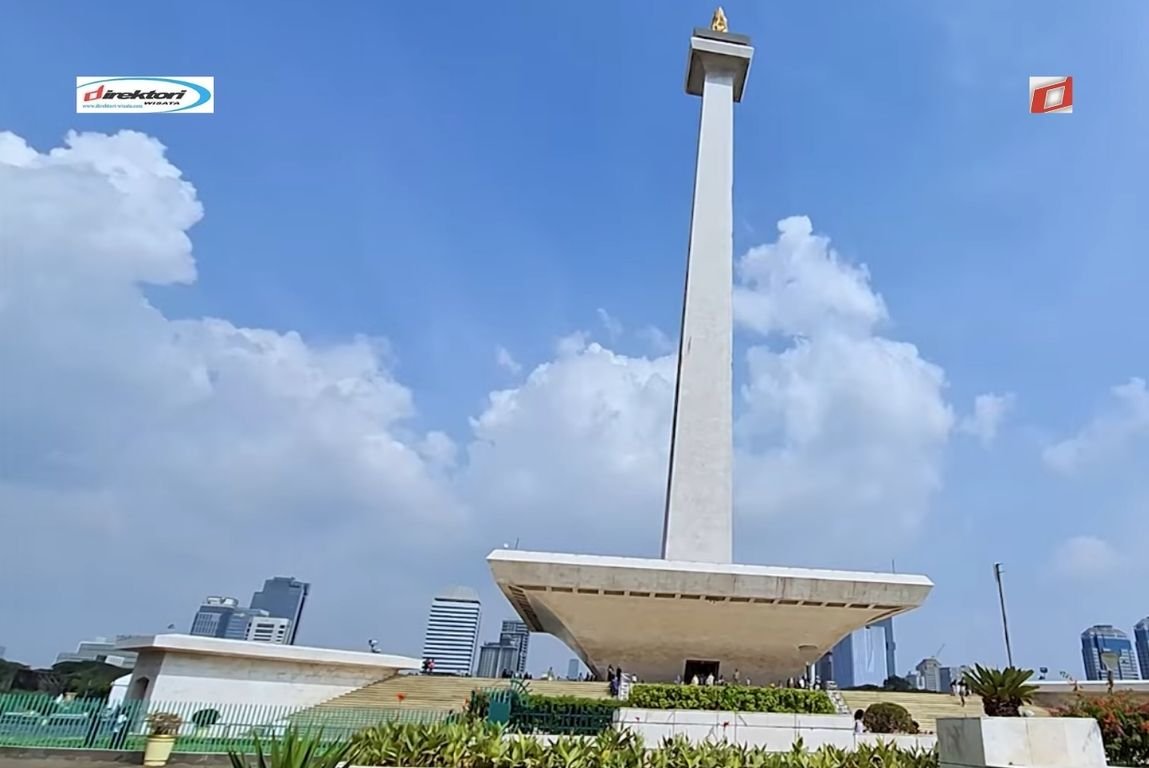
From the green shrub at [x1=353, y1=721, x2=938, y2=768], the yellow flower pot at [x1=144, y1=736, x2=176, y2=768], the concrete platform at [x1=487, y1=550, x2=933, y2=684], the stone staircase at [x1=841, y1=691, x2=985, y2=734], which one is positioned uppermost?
the concrete platform at [x1=487, y1=550, x2=933, y2=684]

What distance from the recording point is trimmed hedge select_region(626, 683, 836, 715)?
544 inches

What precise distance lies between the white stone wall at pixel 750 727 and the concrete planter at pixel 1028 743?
660cm

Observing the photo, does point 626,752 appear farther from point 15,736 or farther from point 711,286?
point 711,286

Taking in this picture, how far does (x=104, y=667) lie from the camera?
29.3 m

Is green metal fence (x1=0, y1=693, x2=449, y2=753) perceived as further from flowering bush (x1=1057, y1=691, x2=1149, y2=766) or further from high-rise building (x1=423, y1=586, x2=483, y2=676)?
high-rise building (x1=423, y1=586, x2=483, y2=676)

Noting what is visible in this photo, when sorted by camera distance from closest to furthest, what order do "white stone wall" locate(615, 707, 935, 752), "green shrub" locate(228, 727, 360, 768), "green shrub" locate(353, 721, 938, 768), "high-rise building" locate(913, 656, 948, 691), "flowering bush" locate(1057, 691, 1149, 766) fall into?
"green shrub" locate(228, 727, 360, 768) < "green shrub" locate(353, 721, 938, 768) < "flowering bush" locate(1057, 691, 1149, 766) < "white stone wall" locate(615, 707, 935, 752) < "high-rise building" locate(913, 656, 948, 691)

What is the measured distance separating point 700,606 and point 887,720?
196 inches

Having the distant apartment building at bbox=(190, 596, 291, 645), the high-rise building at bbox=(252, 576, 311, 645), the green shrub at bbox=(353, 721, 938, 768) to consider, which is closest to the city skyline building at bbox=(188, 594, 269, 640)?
the distant apartment building at bbox=(190, 596, 291, 645)

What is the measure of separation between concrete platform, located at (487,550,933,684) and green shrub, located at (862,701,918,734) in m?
3.09

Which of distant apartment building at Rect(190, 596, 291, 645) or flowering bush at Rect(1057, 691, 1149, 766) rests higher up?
distant apartment building at Rect(190, 596, 291, 645)

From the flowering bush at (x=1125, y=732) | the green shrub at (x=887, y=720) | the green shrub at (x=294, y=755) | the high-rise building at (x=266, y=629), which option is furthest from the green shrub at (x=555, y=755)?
the high-rise building at (x=266, y=629)

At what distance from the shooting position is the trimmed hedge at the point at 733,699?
544 inches

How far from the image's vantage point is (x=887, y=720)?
16172 mm

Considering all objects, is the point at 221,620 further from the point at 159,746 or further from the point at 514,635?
the point at 159,746
